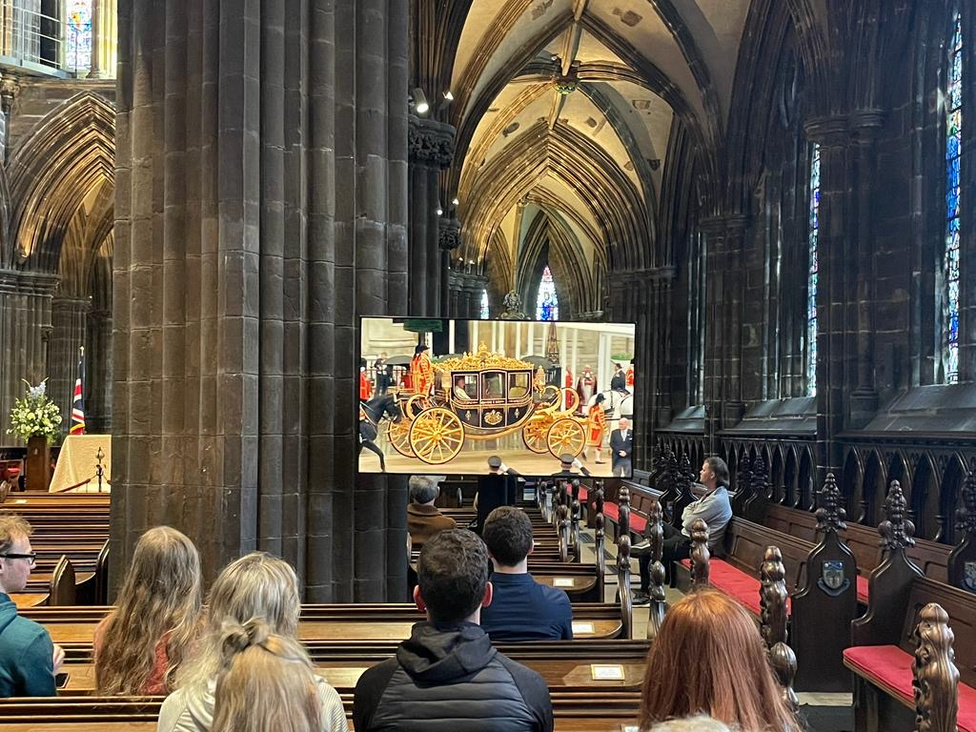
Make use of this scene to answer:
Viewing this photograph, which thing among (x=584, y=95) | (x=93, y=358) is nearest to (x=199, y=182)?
(x=584, y=95)

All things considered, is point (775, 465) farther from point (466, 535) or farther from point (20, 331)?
point (20, 331)

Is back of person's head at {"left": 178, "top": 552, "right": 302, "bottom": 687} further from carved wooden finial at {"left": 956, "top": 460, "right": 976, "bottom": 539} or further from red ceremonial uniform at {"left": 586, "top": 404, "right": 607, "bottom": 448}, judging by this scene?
carved wooden finial at {"left": 956, "top": 460, "right": 976, "bottom": 539}

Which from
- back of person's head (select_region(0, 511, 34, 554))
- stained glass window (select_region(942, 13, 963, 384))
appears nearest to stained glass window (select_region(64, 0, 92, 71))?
stained glass window (select_region(942, 13, 963, 384))

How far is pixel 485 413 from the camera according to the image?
25.0 feet

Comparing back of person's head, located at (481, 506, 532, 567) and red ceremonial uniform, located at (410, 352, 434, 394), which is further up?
red ceremonial uniform, located at (410, 352, 434, 394)

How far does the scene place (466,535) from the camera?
9.51 ft

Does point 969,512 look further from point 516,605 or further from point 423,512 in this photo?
point 516,605

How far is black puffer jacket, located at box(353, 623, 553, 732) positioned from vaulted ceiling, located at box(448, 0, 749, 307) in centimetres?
1876

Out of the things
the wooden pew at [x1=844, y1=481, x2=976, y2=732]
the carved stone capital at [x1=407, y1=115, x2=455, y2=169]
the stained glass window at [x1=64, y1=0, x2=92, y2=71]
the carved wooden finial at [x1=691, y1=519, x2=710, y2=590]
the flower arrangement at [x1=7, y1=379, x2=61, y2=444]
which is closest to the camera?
the carved wooden finial at [x1=691, y1=519, x2=710, y2=590]

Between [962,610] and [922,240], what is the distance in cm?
927

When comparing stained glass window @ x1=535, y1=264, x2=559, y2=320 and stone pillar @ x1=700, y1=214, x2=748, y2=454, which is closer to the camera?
stone pillar @ x1=700, y1=214, x2=748, y2=454

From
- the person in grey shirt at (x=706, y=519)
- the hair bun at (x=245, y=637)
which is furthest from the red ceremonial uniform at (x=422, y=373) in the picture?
the hair bun at (x=245, y=637)

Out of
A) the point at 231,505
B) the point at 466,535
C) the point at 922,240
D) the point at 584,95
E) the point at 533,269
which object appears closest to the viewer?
the point at 466,535

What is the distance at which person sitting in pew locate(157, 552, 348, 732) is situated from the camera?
2439 mm
